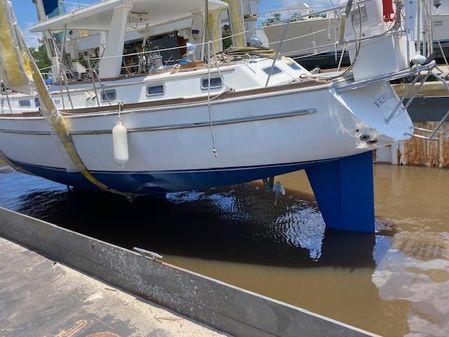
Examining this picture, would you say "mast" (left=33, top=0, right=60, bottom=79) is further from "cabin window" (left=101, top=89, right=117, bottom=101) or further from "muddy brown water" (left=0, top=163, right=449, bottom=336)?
"muddy brown water" (left=0, top=163, right=449, bottom=336)

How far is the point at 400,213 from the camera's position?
22.8ft

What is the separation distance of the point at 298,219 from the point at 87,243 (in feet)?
12.2

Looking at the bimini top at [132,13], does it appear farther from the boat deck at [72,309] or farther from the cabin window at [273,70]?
the boat deck at [72,309]

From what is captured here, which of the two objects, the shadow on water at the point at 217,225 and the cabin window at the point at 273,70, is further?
the cabin window at the point at 273,70

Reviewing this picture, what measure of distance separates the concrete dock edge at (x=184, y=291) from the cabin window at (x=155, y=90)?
2407 mm

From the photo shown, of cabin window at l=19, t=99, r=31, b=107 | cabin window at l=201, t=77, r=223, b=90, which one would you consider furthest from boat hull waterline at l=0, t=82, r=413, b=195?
cabin window at l=19, t=99, r=31, b=107

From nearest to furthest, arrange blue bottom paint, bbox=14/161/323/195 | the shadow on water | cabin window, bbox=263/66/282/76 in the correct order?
1. blue bottom paint, bbox=14/161/323/195
2. the shadow on water
3. cabin window, bbox=263/66/282/76

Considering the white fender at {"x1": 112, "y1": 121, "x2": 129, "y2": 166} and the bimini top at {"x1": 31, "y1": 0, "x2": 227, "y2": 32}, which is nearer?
the white fender at {"x1": 112, "y1": 121, "x2": 129, "y2": 166}

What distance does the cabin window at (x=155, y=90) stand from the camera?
625 cm

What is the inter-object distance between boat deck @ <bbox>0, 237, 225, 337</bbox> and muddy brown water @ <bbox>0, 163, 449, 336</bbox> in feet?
5.97

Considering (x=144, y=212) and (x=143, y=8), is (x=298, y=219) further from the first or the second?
(x=143, y=8)

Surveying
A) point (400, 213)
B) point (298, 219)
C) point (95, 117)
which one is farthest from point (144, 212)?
point (400, 213)

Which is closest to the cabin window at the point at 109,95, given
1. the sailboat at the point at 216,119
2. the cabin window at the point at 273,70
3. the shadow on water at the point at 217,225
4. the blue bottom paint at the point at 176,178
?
the sailboat at the point at 216,119

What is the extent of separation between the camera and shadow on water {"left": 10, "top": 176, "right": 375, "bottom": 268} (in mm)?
5910
